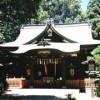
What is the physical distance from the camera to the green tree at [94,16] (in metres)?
54.4

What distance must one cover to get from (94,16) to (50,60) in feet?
97.2

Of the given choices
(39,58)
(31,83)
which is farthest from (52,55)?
(31,83)

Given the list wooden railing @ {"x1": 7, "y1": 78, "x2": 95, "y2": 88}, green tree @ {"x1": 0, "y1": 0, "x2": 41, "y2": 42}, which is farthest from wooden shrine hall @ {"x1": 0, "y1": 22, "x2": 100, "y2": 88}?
green tree @ {"x1": 0, "y1": 0, "x2": 41, "y2": 42}

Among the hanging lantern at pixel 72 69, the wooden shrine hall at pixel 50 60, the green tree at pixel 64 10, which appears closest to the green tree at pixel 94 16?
the green tree at pixel 64 10

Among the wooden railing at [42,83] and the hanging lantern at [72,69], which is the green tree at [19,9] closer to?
the hanging lantern at [72,69]

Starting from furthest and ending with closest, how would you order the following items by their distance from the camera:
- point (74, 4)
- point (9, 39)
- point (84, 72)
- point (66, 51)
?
point (74, 4), point (9, 39), point (84, 72), point (66, 51)

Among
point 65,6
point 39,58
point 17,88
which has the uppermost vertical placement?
point 65,6

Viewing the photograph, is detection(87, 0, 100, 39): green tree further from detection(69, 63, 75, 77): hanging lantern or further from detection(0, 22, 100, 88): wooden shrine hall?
detection(69, 63, 75, 77): hanging lantern

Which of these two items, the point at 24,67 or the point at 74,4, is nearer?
the point at 24,67

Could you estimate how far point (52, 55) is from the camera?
30.3 metres

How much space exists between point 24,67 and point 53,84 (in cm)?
391

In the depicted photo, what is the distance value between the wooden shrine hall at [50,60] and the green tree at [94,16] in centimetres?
1995

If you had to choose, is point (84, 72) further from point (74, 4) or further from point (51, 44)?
point (74, 4)

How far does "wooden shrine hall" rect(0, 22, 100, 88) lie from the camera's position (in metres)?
29.7
